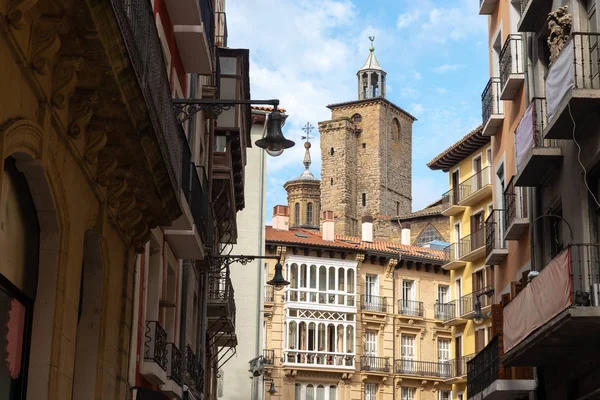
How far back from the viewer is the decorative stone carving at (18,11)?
772cm

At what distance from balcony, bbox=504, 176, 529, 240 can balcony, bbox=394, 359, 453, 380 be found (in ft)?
134

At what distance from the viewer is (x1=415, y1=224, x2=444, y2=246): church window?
99562mm

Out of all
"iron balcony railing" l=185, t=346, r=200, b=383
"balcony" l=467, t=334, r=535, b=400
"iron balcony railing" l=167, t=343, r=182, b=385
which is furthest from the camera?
"balcony" l=467, t=334, r=535, b=400

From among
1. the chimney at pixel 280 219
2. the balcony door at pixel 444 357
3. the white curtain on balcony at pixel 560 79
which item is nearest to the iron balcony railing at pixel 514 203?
the white curtain on balcony at pixel 560 79

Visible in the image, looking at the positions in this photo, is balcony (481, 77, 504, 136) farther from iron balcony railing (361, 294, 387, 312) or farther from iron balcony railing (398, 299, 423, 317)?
iron balcony railing (398, 299, 423, 317)

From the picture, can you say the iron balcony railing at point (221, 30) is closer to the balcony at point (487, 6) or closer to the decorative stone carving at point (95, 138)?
the balcony at point (487, 6)

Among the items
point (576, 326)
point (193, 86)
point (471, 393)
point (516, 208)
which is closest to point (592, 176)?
point (576, 326)

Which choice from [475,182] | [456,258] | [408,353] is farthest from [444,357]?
[475,182]

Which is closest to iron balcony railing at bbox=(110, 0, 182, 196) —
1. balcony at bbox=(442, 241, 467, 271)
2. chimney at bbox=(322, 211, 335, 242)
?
balcony at bbox=(442, 241, 467, 271)

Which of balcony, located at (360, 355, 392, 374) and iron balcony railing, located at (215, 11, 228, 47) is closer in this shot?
iron balcony railing, located at (215, 11, 228, 47)

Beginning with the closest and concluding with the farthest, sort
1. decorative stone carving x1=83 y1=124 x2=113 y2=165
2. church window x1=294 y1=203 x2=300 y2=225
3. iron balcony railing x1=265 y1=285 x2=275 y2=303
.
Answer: decorative stone carving x1=83 y1=124 x2=113 y2=165
iron balcony railing x1=265 y1=285 x2=275 y2=303
church window x1=294 y1=203 x2=300 y2=225

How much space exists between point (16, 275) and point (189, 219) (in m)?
7.47

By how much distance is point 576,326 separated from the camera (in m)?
15.4

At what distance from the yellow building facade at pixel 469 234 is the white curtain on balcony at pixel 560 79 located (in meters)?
22.7
